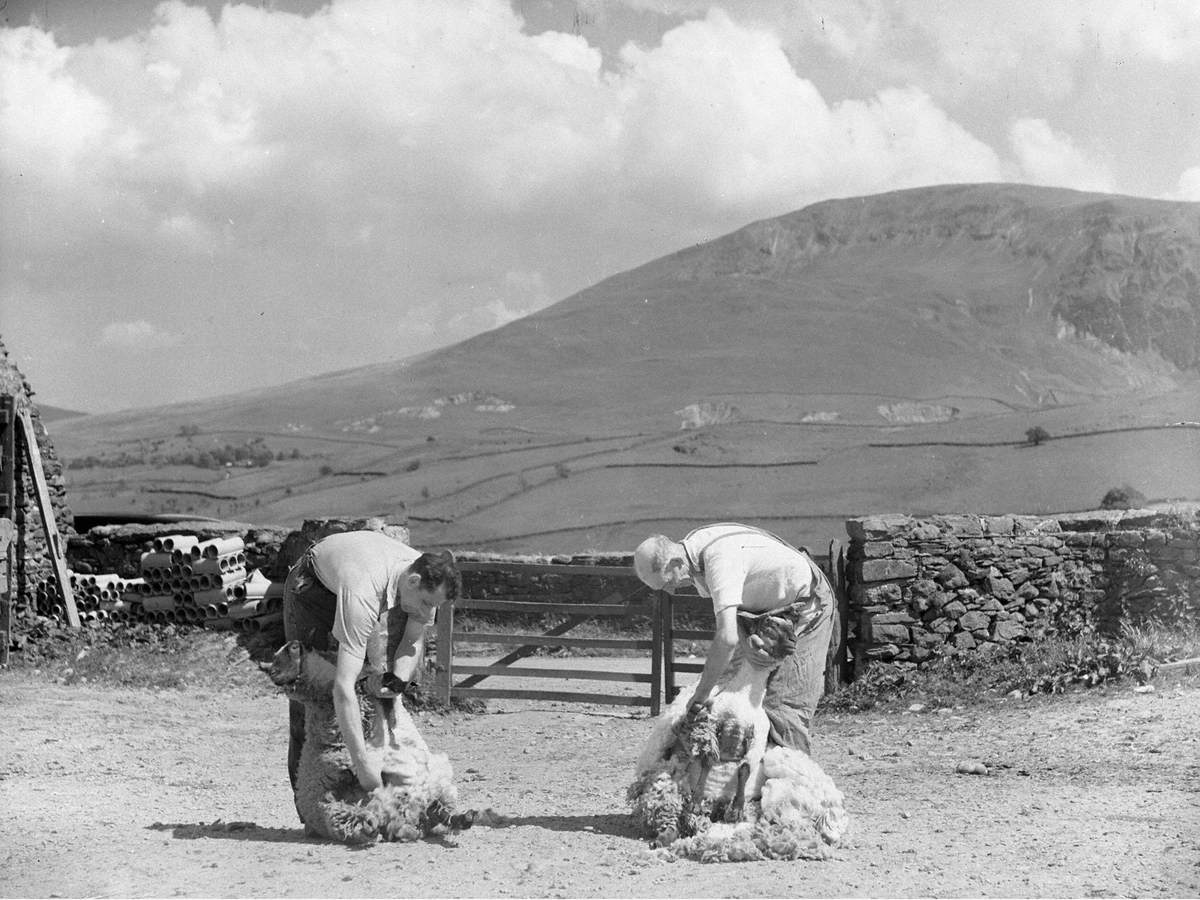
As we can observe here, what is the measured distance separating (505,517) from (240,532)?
36.8m

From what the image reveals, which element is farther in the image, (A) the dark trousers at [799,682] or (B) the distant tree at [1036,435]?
(B) the distant tree at [1036,435]

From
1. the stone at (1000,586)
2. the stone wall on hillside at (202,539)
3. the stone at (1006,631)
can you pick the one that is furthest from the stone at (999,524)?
the stone wall on hillside at (202,539)

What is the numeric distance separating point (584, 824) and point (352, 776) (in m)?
1.50

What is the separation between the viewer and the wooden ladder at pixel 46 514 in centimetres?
1533

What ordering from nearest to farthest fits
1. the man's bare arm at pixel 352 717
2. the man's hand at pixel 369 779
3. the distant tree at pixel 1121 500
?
the man's bare arm at pixel 352 717 < the man's hand at pixel 369 779 < the distant tree at pixel 1121 500

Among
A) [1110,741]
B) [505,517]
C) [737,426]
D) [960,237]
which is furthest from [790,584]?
[960,237]

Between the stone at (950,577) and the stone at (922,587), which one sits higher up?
the stone at (950,577)

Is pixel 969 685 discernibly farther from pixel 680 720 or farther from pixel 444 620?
pixel 680 720

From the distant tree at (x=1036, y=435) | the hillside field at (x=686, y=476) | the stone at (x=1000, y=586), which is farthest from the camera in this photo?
the distant tree at (x=1036, y=435)

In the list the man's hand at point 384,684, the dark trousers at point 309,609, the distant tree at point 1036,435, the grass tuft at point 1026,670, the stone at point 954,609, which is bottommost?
the grass tuft at point 1026,670

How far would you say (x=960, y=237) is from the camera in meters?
127

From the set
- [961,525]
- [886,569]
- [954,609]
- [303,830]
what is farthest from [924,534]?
[303,830]

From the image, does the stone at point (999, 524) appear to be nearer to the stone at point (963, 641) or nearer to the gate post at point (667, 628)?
the stone at point (963, 641)

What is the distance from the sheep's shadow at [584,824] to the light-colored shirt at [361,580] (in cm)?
163
